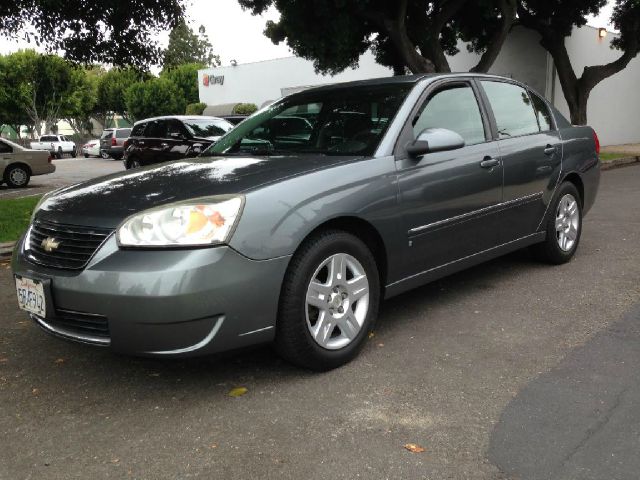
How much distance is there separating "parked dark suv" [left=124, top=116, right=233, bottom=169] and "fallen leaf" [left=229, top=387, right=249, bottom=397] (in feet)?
33.5

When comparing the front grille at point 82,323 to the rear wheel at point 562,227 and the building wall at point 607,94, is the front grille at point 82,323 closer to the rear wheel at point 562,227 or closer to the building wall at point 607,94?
the rear wheel at point 562,227

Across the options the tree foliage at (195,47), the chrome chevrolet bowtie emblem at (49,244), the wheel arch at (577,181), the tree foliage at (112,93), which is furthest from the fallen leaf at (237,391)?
the tree foliage at (195,47)

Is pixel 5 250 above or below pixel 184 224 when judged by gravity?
below

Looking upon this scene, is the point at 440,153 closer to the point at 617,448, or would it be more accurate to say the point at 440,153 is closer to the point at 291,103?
the point at 291,103

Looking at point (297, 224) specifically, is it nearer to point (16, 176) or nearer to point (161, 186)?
point (161, 186)

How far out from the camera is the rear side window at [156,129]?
14.2 metres

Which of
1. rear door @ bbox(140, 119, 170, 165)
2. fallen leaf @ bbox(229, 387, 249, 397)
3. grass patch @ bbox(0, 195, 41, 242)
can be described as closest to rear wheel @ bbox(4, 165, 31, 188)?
rear door @ bbox(140, 119, 170, 165)

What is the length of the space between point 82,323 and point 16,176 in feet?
46.2

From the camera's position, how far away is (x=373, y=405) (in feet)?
9.83

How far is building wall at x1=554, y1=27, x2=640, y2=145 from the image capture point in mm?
23625

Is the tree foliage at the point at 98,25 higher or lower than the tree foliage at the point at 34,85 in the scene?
lower

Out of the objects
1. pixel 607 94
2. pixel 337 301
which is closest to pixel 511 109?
pixel 337 301

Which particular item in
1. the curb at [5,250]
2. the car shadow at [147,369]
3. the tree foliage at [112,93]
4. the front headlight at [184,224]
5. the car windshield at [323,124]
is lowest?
the car shadow at [147,369]

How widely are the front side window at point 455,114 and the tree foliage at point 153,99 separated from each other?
4378cm
